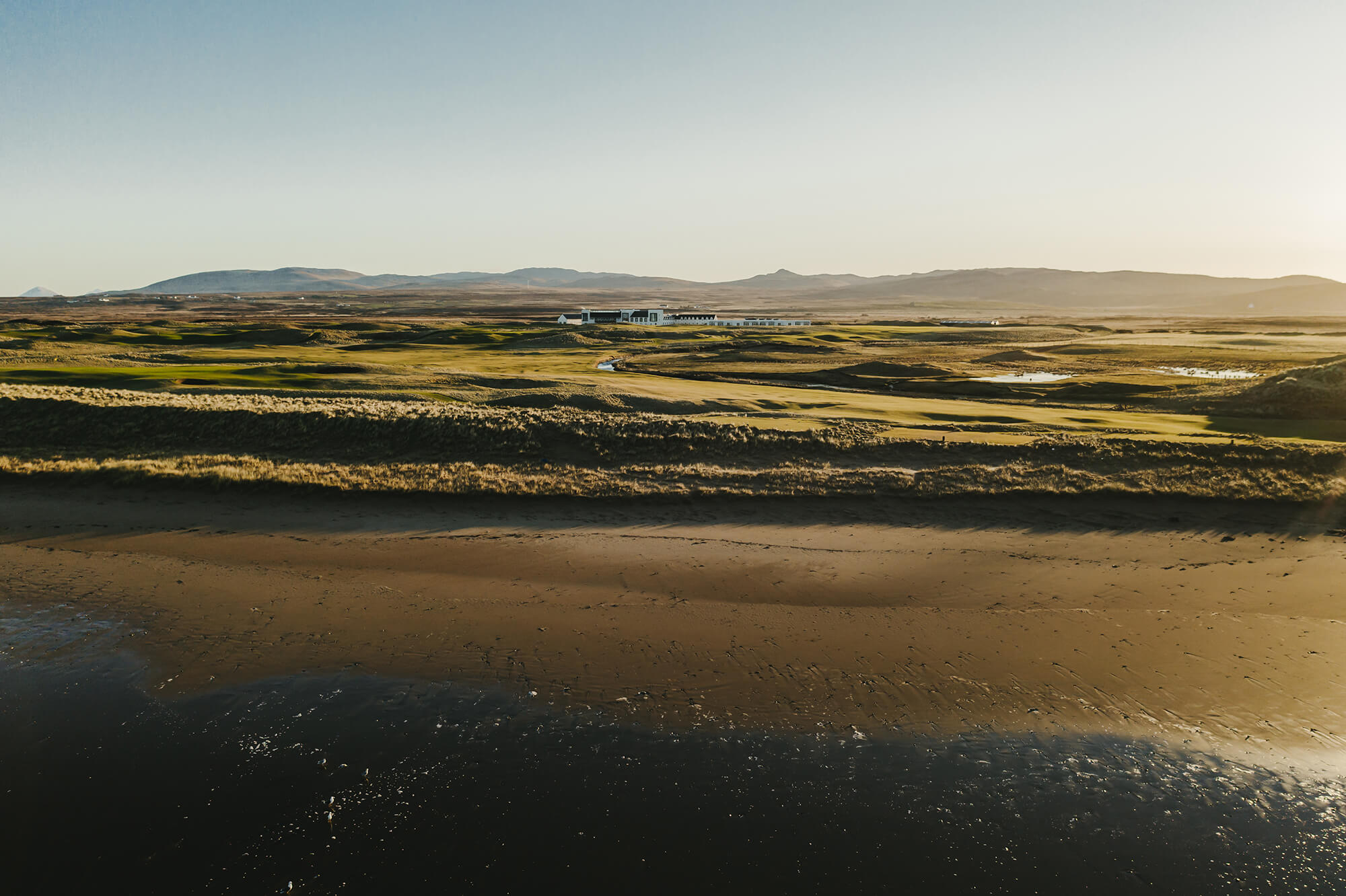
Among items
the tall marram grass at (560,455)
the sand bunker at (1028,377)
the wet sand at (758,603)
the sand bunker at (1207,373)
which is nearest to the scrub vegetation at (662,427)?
the tall marram grass at (560,455)

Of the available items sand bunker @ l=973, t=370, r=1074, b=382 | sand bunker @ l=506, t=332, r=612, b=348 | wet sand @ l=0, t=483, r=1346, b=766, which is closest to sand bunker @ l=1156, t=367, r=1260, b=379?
sand bunker @ l=973, t=370, r=1074, b=382

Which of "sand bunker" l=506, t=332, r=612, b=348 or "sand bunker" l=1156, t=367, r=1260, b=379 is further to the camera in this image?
"sand bunker" l=506, t=332, r=612, b=348

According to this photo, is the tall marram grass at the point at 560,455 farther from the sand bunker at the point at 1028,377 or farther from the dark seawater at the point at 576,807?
the sand bunker at the point at 1028,377

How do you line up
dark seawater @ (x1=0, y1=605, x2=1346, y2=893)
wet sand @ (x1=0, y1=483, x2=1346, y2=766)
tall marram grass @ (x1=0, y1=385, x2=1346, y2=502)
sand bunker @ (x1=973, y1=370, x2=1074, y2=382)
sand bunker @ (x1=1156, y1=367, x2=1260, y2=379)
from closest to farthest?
dark seawater @ (x1=0, y1=605, x2=1346, y2=893), wet sand @ (x1=0, y1=483, x2=1346, y2=766), tall marram grass @ (x1=0, y1=385, x2=1346, y2=502), sand bunker @ (x1=1156, y1=367, x2=1260, y2=379), sand bunker @ (x1=973, y1=370, x2=1074, y2=382)

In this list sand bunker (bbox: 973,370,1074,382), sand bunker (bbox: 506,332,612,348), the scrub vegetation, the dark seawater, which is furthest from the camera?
sand bunker (bbox: 506,332,612,348)

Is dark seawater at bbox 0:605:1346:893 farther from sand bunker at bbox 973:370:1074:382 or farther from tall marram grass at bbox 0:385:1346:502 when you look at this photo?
sand bunker at bbox 973:370:1074:382

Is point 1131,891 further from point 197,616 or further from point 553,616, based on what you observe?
point 197,616

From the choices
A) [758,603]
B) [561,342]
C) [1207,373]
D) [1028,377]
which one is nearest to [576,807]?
[758,603]
